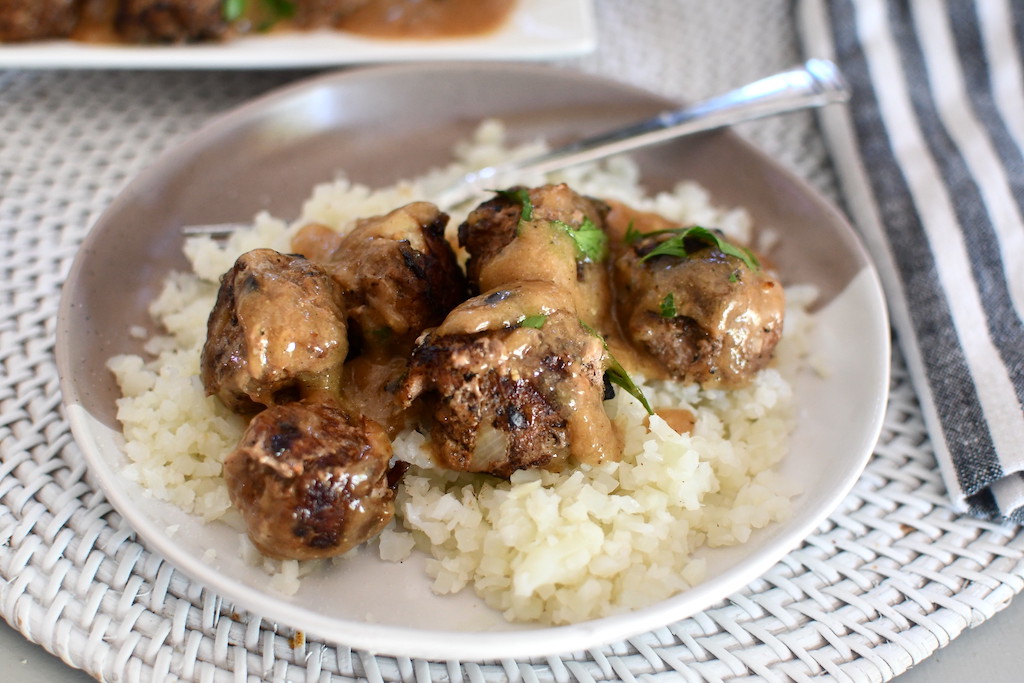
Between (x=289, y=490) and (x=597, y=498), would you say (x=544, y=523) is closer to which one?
(x=597, y=498)

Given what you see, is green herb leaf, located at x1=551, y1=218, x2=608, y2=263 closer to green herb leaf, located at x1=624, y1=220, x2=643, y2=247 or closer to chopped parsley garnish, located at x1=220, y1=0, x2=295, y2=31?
green herb leaf, located at x1=624, y1=220, x2=643, y2=247

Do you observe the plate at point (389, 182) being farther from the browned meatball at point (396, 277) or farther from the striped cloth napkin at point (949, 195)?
the browned meatball at point (396, 277)

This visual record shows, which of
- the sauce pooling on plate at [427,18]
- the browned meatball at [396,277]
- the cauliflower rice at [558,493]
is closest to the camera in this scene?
the cauliflower rice at [558,493]

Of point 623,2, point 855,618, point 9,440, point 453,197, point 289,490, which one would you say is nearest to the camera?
point 289,490

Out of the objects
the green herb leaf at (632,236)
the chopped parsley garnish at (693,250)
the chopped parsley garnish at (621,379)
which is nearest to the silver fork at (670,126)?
the green herb leaf at (632,236)

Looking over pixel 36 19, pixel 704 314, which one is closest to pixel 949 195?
pixel 704 314

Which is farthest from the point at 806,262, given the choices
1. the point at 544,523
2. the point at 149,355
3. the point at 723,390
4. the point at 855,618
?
the point at 149,355
